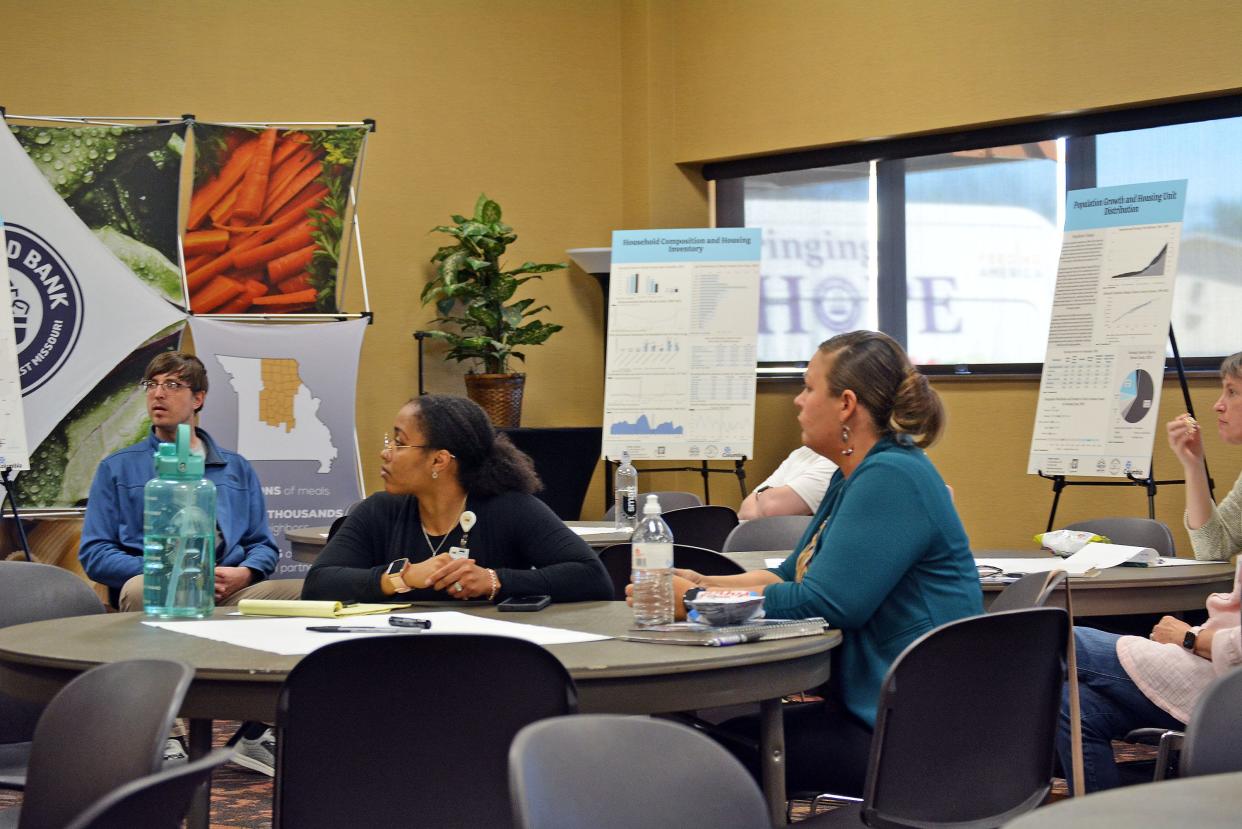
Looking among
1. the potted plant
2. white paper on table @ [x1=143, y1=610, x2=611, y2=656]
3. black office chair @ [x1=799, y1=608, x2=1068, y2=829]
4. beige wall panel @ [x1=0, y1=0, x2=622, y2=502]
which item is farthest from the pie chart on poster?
white paper on table @ [x1=143, y1=610, x2=611, y2=656]

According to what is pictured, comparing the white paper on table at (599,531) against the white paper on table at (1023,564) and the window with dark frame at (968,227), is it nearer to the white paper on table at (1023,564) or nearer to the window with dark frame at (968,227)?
the white paper on table at (1023,564)

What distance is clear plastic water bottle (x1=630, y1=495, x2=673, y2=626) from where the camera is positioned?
2574 mm

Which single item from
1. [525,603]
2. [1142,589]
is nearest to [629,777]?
[525,603]

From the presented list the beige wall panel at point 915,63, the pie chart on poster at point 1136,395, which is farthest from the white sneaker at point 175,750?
the beige wall panel at point 915,63

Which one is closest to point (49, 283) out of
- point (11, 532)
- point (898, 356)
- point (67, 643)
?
point (11, 532)

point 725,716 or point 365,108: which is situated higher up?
point 365,108

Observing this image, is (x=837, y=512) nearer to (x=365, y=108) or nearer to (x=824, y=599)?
(x=824, y=599)

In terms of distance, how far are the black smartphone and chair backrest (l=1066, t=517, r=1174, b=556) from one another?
241 cm

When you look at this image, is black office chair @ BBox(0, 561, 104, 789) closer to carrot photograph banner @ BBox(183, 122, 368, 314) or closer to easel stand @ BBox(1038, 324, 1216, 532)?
carrot photograph banner @ BBox(183, 122, 368, 314)

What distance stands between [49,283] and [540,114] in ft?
10.5

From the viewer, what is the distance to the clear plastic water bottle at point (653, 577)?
2574 millimetres

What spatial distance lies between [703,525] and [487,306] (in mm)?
3050

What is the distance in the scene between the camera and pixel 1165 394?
6574 mm

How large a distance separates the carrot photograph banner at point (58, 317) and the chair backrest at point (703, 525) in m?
3.01
